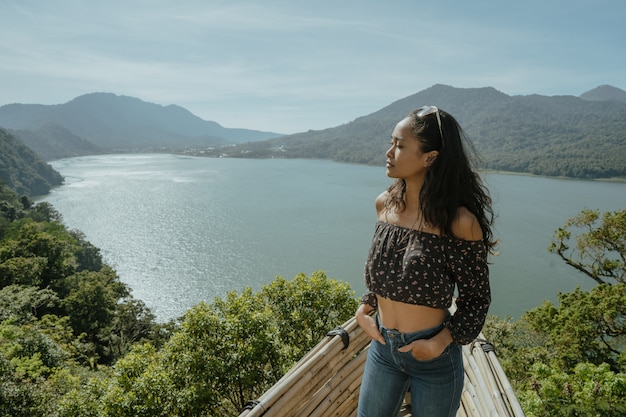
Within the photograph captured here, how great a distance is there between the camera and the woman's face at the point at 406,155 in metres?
1.16

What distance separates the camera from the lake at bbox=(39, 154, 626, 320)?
21.3 meters

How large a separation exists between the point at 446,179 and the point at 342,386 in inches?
56.9

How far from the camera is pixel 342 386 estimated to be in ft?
6.89

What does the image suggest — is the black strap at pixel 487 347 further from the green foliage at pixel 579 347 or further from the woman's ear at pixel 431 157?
the woman's ear at pixel 431 157

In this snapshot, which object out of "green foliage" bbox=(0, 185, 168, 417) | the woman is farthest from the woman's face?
"green foliage" bbox=(0, 185, 168, 417)

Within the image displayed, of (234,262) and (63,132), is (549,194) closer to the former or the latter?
(234,262)

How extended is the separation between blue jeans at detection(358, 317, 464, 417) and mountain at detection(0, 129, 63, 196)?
54.7 metres

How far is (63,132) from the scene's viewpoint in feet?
412

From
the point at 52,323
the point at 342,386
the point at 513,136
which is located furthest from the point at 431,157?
the point at 513,136

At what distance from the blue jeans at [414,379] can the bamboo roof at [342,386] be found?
515 mm

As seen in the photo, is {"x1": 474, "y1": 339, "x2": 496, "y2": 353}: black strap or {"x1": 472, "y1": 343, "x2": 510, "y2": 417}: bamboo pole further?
{"x1": 474, "y1": 339, "x2": 496, "y2": 353}: black strap

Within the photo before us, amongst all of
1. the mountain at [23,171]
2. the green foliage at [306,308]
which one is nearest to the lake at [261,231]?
the mountain at [23,171]

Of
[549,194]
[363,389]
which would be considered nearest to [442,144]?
[363,389]

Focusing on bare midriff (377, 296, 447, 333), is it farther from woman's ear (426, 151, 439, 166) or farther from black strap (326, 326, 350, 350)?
black strap (326, 326, 350, 350)
